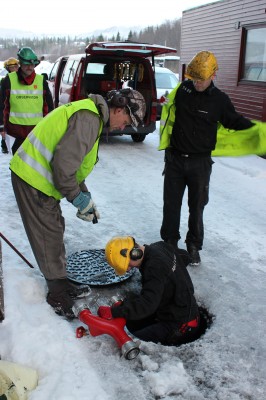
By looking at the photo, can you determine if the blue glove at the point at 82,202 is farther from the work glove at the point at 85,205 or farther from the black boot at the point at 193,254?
the black boot at the point at 193,254

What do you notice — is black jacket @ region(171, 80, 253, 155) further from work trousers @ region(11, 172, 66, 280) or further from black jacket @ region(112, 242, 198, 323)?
work trousers @ region(11, 172, 66, 280)

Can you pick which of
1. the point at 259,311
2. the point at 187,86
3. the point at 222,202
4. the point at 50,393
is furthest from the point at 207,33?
the point at 50,393

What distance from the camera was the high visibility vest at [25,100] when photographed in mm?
5266

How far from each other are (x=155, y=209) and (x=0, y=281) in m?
3.07

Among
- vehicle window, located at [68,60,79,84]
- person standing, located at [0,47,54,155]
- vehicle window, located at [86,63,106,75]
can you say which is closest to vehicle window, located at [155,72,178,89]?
vehicle window, located at [86,63,106,75]

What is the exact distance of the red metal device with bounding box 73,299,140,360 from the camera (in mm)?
2889

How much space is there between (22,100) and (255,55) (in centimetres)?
745

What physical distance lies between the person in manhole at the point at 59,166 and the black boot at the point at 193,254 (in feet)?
4.69

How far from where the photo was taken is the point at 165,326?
3416mm

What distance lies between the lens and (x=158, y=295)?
3.07m

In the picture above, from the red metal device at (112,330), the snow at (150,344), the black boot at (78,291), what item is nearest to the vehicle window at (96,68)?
the snow at (150,344)

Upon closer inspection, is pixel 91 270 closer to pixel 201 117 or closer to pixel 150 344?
pixel 150 344

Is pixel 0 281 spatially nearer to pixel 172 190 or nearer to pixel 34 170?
pixel 34 170

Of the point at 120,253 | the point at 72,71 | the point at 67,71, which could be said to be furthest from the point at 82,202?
the point at 67,71
